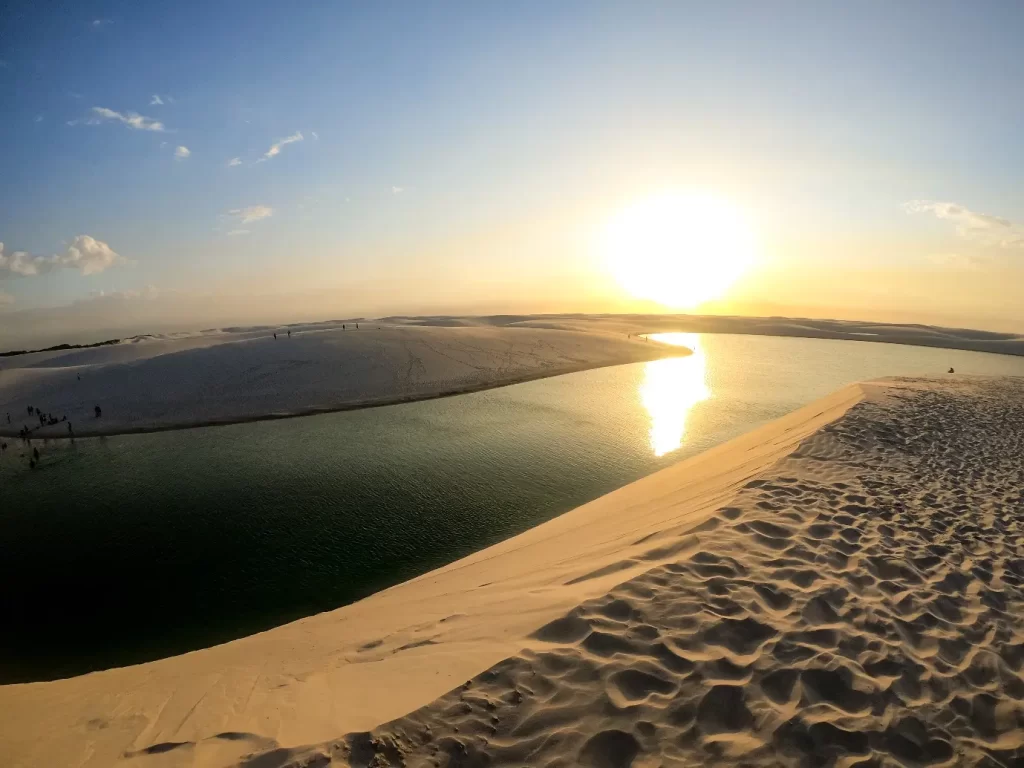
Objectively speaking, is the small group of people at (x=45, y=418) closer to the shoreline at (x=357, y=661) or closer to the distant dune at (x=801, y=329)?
the shoreline at (x=357, y=661)

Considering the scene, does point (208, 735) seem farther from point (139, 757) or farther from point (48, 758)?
point (48, 758)

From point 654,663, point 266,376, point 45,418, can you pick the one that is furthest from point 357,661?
point 45,418

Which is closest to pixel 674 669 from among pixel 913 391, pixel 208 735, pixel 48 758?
pixel 208 735

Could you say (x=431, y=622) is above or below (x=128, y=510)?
above

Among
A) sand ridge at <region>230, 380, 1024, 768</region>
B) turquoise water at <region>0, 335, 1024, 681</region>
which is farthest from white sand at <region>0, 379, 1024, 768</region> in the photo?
turquoise water at <region>0, 335, 1024, 681</region>

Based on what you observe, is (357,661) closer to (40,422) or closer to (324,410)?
(324,410)

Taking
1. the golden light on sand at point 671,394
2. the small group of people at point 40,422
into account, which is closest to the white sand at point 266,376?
the small group of people at point 40,422

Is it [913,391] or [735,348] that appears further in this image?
[735,348]

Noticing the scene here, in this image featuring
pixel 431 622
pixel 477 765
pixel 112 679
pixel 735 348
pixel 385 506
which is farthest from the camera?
pixel 735 348
